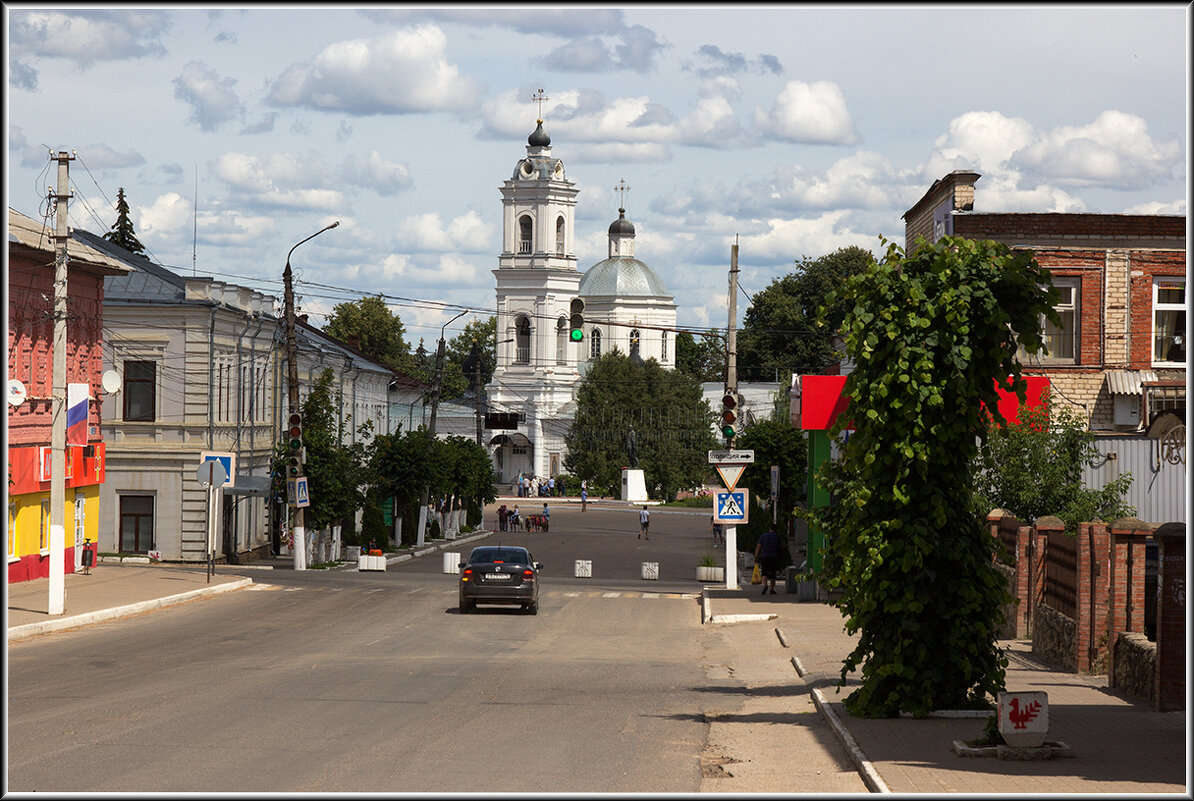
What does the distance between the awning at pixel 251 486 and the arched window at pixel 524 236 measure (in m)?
78.9

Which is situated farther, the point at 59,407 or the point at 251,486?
the point at 251,486

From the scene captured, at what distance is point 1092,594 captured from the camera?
17641 mm

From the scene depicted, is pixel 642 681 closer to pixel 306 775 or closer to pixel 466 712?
pixel 466 712

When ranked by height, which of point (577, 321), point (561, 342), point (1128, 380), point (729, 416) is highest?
point (561, 342)

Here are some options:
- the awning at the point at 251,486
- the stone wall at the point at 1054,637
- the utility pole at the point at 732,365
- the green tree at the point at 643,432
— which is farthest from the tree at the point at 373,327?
the stone wall at the point at 1054,637

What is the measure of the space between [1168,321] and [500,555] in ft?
52.9

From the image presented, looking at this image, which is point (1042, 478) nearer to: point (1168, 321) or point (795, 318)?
point (1168, 321)

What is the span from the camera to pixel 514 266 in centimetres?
12344

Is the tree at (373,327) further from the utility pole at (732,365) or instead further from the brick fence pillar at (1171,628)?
the brick fence pillar at (1171,628)

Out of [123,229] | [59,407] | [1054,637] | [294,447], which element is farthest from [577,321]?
[123,229]

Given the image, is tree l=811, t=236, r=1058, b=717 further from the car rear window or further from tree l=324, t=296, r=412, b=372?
tree l=324, t=296, r=412, b=372

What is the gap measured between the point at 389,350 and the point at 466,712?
117007mm

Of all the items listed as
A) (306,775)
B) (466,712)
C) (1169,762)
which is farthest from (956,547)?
(306,775)

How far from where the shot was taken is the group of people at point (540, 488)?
11475 centimetres
